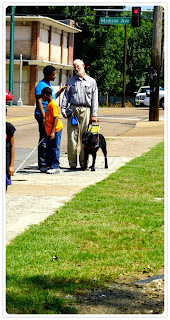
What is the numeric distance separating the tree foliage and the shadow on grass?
48.6 metres

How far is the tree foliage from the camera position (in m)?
54.3

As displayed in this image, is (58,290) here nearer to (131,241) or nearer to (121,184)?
(131,241)

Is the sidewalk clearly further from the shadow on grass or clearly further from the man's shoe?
the shadow on grass

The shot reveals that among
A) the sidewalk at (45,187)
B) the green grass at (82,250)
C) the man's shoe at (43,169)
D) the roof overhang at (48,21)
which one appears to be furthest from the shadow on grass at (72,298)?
the roof overhang at (48,21)

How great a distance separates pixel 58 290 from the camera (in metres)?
4.66

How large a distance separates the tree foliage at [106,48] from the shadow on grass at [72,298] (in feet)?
159

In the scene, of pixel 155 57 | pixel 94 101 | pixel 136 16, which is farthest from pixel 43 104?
pixel 136 16

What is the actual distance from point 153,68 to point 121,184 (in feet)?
43.5

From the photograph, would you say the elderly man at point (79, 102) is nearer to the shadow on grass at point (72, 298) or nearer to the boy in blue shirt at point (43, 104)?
the boy in blue shirt at point (43, 104)

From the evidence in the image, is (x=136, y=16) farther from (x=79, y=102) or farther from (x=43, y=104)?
(x=43, y=104)

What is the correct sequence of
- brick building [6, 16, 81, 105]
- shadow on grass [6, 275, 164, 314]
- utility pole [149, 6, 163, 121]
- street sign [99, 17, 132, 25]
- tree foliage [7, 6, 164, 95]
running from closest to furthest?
shadow on grass [6, 275, 164, 314] → utility pole [149, 6, 163, 121] → street sign [99, 17, 132, 25] → brick building [6, 16, 81, 105] → tree foliage [7, 6, 164, 95]

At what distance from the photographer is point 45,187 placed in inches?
368

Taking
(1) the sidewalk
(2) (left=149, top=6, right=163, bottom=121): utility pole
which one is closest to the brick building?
(2) (left=149, top=6, right=163, bottom=121): utility pole
